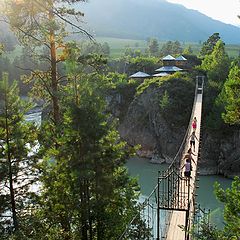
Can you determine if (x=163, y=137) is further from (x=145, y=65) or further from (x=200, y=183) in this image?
(x=145, y=65)

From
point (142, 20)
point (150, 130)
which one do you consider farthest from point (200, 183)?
point (142, 20)

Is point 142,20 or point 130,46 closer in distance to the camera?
point 130,46

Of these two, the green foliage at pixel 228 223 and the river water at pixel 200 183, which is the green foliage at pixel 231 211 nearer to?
the green foliage at pixel 228 223

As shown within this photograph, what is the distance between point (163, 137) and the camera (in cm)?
2267

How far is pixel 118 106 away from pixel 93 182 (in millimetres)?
18526

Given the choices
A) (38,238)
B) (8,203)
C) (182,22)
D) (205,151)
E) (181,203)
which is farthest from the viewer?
(182,22)

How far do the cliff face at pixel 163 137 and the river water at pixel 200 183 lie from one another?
61 centimetres

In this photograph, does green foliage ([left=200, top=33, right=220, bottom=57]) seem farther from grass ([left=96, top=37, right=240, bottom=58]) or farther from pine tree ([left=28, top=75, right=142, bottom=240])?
pine tree ([left=28, top=75, right=142, bottom=240])

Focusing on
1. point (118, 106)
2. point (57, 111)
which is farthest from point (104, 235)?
point (118, 106)

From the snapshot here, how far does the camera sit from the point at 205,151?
69.0 ft

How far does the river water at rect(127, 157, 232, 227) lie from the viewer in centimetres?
1580

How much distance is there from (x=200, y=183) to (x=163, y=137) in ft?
15.0

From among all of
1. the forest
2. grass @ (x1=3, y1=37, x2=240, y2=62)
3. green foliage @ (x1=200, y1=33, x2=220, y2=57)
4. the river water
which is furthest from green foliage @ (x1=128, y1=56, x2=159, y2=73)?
the forest

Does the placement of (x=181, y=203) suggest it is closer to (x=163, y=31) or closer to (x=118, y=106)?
(x=118, y=106)
